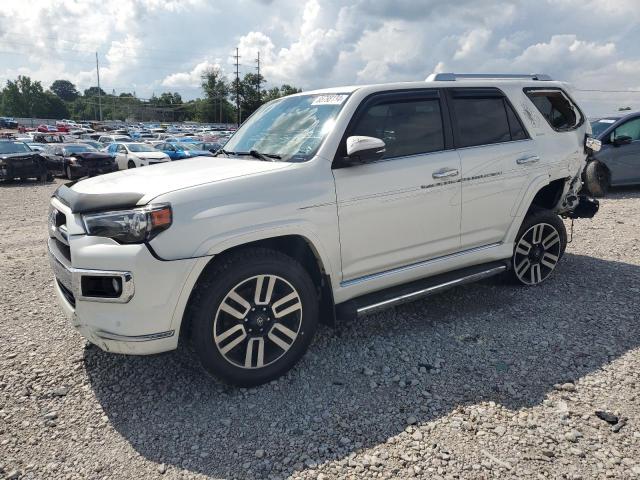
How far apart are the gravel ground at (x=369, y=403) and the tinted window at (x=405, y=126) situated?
4.91 ft

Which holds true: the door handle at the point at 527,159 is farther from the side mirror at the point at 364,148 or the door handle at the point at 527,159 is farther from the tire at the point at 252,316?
the tire at the point at 252,316

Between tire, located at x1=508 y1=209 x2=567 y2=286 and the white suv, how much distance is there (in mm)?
22

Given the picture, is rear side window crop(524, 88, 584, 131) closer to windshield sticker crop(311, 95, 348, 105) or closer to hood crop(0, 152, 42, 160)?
windshield sticker crop(311, 95, 348, 105)

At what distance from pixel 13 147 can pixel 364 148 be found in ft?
58.9

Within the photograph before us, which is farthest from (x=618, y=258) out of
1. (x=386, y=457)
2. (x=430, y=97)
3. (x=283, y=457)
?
(x=283, y=457)

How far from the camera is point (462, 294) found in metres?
4.78

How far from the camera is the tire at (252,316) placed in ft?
9.57

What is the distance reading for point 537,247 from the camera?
479 centimetres

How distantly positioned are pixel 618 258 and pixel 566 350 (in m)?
2.96

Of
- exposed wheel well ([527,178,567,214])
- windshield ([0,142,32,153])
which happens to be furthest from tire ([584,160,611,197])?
windshield ([0,142,32,153])

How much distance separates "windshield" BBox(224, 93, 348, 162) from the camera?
137 inches

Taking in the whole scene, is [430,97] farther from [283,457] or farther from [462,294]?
[283,457]

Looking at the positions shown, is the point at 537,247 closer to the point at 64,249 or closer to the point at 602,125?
the point at 64,249

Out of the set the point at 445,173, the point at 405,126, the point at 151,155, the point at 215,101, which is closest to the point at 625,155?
the point at 445,173
